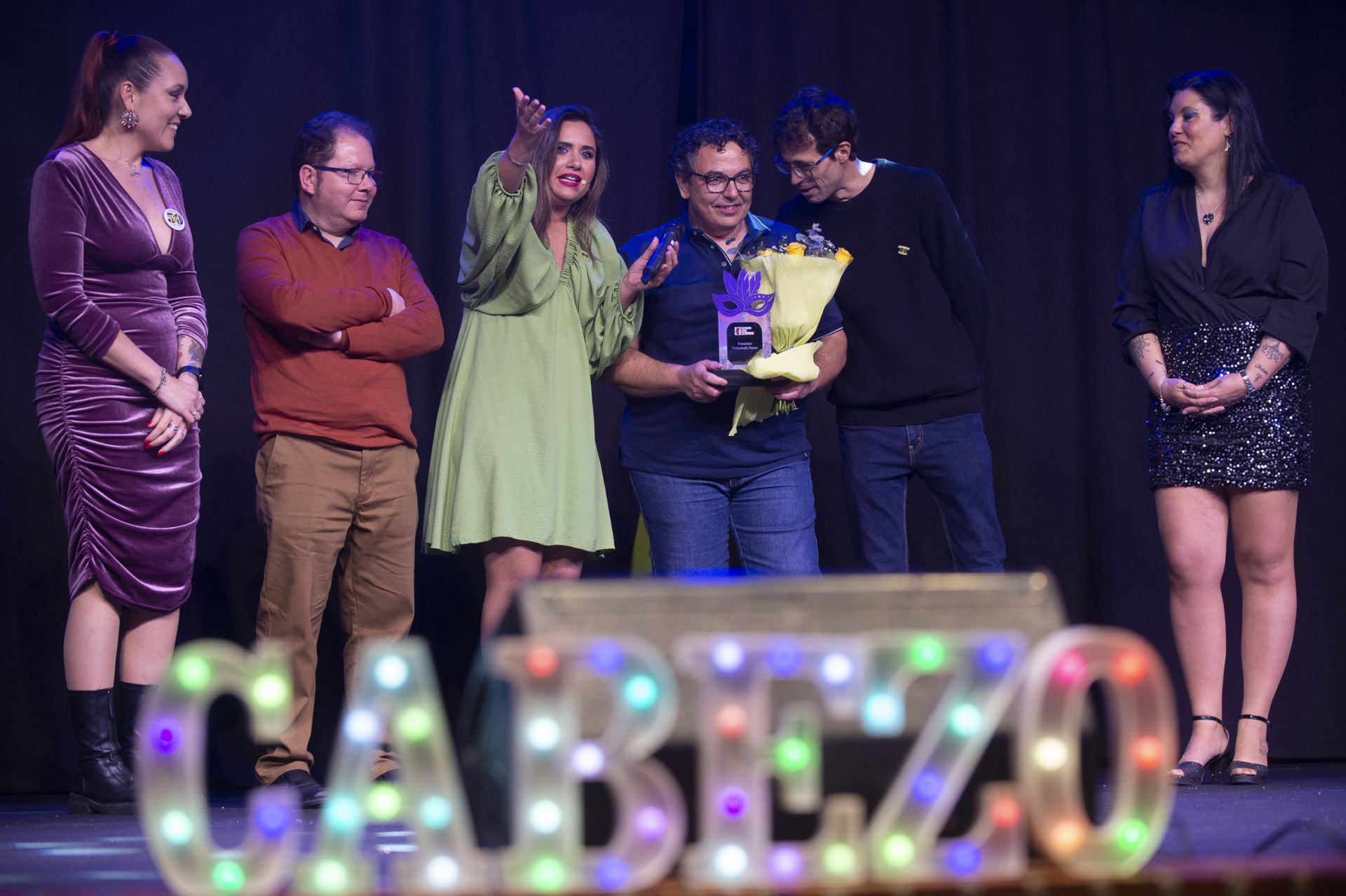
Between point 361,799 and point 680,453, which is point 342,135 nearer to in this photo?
point 680,453

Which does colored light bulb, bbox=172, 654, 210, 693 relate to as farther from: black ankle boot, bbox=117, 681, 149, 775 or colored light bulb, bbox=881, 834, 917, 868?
black ankle boot, bbox=117, 681, 149, 775

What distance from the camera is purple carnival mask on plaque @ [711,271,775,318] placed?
3090 mm

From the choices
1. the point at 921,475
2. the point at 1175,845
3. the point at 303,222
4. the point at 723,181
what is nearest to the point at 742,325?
the point at 723,181

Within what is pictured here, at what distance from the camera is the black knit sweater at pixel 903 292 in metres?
3.38

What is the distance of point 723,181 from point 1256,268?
1.34 metres

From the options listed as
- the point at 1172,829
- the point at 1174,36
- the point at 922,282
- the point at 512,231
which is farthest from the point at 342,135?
the point at 1174,36

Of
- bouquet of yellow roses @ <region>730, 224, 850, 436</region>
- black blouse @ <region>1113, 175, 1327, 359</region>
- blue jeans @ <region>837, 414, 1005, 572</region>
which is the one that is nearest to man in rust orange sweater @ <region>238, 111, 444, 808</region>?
bouquet of yellow roses @ <region>730, 224, 850, 436</region>

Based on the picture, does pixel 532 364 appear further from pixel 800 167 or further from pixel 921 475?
pixel 921 475

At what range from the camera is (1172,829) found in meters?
2.40

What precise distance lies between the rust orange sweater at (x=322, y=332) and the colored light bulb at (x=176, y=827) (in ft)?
5.87

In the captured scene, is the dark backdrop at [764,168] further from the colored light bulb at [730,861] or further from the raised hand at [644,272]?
the colored light bulb at [730,861]

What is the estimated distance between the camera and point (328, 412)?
3.20m

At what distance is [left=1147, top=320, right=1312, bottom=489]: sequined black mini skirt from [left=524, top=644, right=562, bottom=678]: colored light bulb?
232 cm

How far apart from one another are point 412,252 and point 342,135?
2.18 ft
